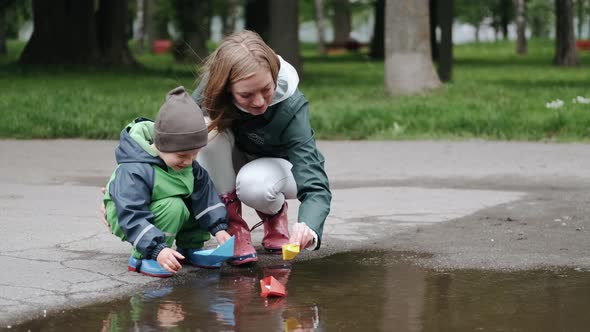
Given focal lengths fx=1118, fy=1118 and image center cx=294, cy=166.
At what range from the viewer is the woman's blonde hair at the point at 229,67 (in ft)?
14.7

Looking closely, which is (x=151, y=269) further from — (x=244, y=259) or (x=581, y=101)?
(x=581, y=101)

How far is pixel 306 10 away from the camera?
186 ft

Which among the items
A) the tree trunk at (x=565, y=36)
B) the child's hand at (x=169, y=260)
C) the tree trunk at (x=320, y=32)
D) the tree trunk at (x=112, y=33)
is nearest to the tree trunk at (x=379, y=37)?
the tree trunk at (x=565, y=36)

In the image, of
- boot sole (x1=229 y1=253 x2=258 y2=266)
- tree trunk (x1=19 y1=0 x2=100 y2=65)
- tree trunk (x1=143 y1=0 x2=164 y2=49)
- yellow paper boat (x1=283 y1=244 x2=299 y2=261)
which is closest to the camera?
yellow paper boat (x1=283 y1=244 x2=299 y2=261)

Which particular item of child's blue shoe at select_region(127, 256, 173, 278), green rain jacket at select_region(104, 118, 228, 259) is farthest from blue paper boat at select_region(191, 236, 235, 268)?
child's blue shoe at select_region(127, 256, 173, 278)

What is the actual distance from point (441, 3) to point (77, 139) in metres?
8.18

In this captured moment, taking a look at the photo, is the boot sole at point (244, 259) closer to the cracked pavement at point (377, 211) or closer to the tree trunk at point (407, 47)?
the cracked pavement at point (377, 211)

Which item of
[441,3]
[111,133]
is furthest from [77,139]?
[441,3]

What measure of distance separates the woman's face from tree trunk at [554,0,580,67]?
Result: 23.6 meters

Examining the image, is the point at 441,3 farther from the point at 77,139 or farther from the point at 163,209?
the point at 163,209

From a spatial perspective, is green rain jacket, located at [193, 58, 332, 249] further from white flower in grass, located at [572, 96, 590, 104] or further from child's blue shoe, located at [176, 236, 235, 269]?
white flower in grass, located at [572, 96, 590, 104]

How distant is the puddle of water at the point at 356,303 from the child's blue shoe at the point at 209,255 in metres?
0.06

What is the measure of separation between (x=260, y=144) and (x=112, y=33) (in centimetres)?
1910

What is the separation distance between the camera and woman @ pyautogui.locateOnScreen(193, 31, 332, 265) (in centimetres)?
451
